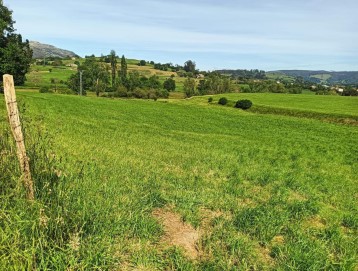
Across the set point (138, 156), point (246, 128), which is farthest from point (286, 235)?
point (246, 128)

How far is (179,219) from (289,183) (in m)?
6.05

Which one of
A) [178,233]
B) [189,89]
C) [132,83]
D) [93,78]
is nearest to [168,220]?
[178,233]

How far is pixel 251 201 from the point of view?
962cm

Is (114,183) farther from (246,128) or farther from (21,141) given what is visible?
(246,128)

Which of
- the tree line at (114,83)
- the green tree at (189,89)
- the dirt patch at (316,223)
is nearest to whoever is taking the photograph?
the dirt patch at (316,223)

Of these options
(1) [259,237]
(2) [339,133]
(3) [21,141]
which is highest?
(3) [21,141]

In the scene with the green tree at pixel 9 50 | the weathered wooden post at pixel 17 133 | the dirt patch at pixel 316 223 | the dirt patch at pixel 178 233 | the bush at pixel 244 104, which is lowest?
the bush at pixel 244 104

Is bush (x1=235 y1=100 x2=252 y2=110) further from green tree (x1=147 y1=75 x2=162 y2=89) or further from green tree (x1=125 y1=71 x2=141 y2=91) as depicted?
green tree (x1=147 y1=75 x2=162 y2=89)

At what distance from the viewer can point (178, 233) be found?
690 cm

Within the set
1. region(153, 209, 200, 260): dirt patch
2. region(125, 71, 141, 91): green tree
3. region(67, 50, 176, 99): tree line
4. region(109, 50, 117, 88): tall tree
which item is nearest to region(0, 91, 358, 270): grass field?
region(153, 209, 200, 260): dirt patch

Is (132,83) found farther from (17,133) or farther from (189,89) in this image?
(17,133)

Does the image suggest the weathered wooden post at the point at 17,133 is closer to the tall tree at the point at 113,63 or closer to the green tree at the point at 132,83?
the green tree at the point at 132,83

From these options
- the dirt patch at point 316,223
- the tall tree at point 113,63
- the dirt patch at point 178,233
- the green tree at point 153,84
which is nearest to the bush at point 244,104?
the dirt patch at point 316,223

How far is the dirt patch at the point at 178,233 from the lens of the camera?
6.35 m
